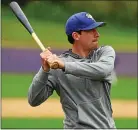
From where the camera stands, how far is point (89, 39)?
3.53 metres

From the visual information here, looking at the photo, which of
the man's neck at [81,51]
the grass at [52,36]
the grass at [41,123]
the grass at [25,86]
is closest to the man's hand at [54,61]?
the man's neck at [81,51]

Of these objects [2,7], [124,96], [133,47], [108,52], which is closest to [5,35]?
[2,7]

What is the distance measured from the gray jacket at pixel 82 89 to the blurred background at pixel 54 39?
9.04 m

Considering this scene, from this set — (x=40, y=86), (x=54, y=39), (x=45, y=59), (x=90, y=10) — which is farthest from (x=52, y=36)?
(x=45, y=59)

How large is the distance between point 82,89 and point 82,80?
0.07m

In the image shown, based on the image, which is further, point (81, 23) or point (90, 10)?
point (90, 10)

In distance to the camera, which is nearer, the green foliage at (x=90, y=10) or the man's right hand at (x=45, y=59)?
the man's right hand at (x=45, y=59)

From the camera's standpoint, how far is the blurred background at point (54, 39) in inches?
570

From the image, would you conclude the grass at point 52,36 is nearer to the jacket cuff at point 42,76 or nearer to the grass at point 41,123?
the grass at point 41,123

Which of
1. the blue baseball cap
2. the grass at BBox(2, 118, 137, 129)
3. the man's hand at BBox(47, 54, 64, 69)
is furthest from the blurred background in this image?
the man's hand at BBox(47, 54, 64, 69)

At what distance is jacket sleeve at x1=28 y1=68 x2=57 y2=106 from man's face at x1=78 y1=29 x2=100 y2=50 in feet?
1.01

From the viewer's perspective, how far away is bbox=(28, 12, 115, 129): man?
335 cm

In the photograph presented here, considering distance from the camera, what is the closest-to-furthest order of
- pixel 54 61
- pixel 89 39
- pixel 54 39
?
pixel 54 61
pixel 89 39
pixel 54 39

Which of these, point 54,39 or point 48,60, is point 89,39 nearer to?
point 48,60
